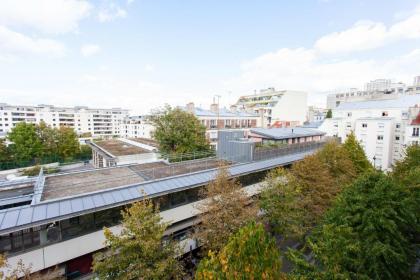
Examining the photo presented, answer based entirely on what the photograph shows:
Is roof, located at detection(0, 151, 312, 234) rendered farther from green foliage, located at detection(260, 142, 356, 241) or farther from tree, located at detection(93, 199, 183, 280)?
green foliage, located at detection(260, 142, 356, 241)

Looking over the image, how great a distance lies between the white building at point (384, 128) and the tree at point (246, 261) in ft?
135

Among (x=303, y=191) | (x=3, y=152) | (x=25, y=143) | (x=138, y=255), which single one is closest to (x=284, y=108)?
(x=303, y=191)

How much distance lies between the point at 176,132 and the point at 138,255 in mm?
20318

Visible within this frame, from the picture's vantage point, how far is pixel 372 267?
1048 centimetres

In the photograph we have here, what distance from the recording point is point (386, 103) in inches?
1880

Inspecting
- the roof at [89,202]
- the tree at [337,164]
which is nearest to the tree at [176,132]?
the roof at [89,202]

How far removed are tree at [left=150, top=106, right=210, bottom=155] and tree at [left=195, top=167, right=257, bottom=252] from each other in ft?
50.3

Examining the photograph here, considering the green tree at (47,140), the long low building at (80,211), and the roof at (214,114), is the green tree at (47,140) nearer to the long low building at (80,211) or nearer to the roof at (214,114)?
the roof at (214,114)

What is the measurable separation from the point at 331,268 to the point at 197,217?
438 inches

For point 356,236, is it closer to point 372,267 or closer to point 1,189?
point 372,267

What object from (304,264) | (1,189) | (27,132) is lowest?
(304,264)

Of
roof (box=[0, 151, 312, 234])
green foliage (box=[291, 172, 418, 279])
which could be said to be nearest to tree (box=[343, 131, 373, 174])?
green foliage (box=[291, 172, 418, 279])

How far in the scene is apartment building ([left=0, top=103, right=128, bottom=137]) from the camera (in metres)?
90.8

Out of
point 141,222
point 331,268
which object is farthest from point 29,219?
point 331,268
